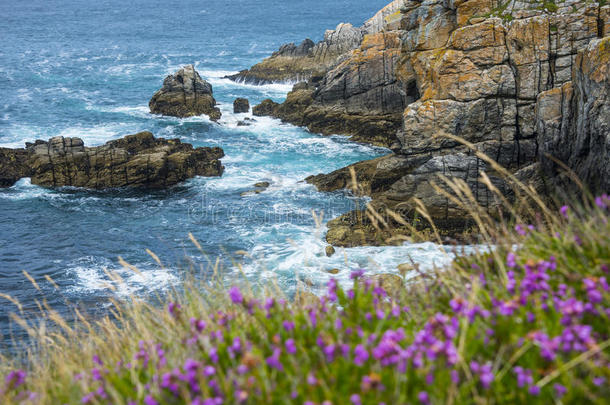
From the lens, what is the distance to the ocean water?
712 inches

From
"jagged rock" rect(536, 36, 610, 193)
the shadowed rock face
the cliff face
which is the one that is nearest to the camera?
"jagged rock" rect(536, 36, 610, 193)

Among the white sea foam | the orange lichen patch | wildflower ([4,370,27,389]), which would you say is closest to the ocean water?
the white sea foam

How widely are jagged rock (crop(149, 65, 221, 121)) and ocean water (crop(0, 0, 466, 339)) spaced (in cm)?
140

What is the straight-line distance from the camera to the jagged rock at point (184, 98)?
43656mm

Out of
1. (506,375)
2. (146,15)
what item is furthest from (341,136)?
(146,15)

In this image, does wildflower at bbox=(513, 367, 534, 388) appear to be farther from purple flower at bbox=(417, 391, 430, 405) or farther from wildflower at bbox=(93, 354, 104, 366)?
wildflower at bbox=(93, 354, 104, 366)

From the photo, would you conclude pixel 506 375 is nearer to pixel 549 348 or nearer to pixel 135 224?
pixel 549 348

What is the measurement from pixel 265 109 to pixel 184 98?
715 cm

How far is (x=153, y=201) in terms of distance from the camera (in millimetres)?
27078

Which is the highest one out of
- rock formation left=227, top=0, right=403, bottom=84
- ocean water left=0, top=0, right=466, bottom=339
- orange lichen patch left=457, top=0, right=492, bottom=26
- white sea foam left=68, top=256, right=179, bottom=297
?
rock formation left=227, top=0, right=403, bottom=84

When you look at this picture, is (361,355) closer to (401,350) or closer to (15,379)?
(401,350)

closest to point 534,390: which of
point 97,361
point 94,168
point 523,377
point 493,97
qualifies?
point 523,377

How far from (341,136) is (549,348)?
34.8 meters

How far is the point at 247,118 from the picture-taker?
43.1 m
